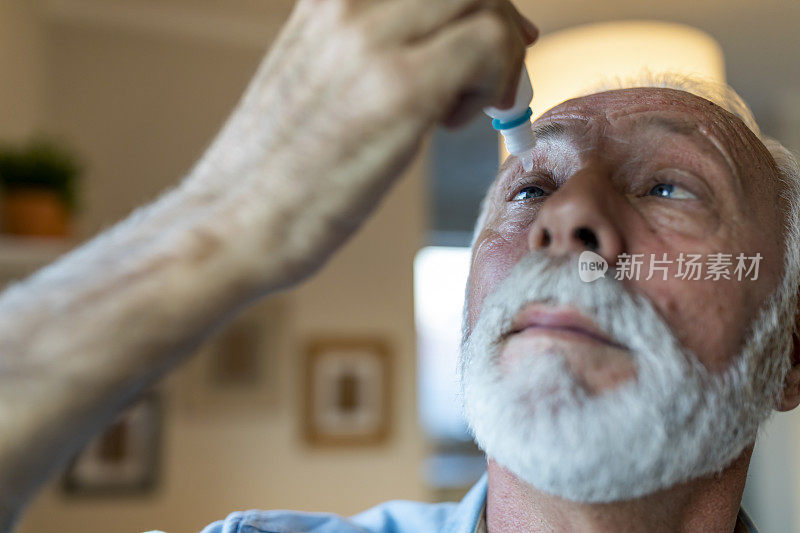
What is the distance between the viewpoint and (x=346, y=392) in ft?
11.0

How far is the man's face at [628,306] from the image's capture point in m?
0.76

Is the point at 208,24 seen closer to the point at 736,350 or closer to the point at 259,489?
the point at 259,489

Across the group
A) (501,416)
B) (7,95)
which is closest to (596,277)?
(501,416)

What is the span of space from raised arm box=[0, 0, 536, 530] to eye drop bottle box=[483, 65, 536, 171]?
6.2 inches

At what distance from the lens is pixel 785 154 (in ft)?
3.60

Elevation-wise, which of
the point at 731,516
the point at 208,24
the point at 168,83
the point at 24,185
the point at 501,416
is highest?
the point at 208,24

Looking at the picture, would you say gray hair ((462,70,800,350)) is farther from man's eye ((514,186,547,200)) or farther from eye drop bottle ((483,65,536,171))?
eye drop bottle ((483,65,536,171))

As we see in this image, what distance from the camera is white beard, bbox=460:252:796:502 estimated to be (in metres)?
0.75

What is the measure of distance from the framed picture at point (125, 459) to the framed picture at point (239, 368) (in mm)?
153

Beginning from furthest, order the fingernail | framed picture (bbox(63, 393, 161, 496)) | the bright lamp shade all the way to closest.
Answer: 1. framed picture (bbox(63, 393, 161, 496))
2. the bright lamp shade
3. the fingernail

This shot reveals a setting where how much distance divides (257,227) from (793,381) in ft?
2.65

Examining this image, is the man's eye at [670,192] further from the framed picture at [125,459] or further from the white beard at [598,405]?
the framed picture at [125,459]

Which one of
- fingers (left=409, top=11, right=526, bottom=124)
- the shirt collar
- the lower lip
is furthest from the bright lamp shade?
fingers (left=409, top=11, right=526, bottom=124)

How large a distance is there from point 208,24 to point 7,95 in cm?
105
